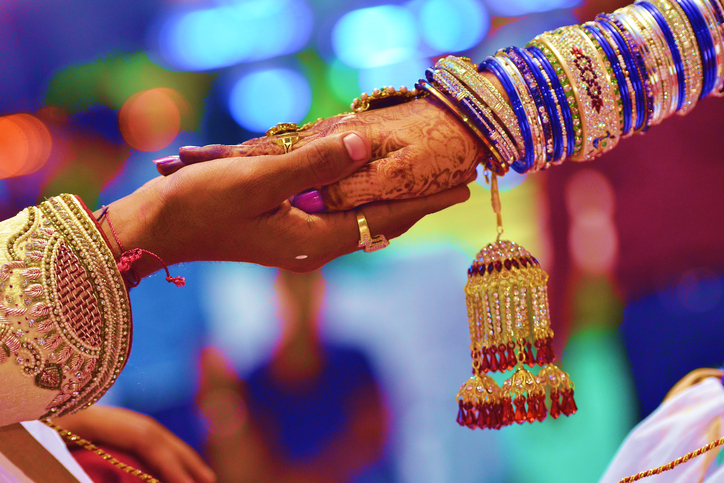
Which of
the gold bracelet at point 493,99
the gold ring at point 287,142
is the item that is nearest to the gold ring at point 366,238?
the gold ring at point 287,142

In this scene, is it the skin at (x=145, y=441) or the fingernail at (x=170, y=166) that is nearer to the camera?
the fingernail at (x=170, y=166)

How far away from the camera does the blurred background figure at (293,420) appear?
1.09 meters

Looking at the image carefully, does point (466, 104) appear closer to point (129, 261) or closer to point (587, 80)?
point (587, 80)

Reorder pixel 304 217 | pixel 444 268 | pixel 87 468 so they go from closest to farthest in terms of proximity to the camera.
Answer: pixel 304 217 < pixel 87 468 < pixel 444 268

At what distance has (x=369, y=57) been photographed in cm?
116

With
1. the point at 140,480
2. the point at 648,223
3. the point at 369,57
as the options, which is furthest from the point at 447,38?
the point at 140,480

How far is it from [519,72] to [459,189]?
214 millimetres

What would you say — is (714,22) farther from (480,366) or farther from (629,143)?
(480,366)

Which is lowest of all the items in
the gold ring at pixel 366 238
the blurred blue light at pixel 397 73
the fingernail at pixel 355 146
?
the gold ring at pixel 366 238

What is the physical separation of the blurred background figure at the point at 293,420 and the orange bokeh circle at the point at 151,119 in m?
0.53

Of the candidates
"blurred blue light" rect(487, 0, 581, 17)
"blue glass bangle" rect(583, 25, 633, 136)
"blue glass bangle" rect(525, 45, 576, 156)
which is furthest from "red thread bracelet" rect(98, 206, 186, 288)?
"blurred blue light" rect(487, 0, 581, 17)

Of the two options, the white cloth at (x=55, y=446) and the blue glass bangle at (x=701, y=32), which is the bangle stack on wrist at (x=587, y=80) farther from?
the white cloth at (x=55, y=446)

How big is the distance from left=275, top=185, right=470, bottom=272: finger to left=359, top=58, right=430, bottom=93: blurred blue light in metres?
0.48

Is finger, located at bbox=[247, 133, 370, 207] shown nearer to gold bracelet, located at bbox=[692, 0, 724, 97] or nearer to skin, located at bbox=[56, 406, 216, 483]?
gold bracelet, located at bbox=[692, 0, 724, 97]
